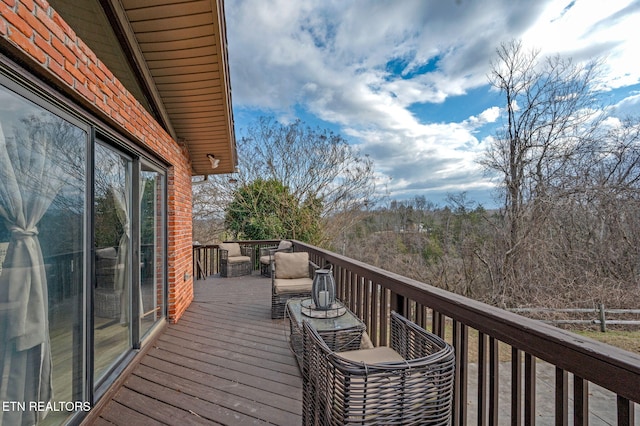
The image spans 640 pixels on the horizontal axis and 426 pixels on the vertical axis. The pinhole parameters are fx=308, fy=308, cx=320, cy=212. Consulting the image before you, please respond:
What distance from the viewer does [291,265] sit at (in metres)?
4.57

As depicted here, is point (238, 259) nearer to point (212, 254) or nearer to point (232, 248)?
point (232, 248)

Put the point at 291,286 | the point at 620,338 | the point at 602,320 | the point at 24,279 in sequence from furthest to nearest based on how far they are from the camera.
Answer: the point at 602,320 < the point at 620,338 < the point at 291,286 < the point at 24,279

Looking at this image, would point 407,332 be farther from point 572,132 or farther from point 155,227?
point 572,132

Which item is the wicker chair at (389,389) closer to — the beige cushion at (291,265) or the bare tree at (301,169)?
the beige cushion at (291,265)

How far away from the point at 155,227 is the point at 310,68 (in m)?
7.35

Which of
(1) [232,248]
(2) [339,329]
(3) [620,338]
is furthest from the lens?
(1) [232,248]

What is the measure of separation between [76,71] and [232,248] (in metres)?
6.21

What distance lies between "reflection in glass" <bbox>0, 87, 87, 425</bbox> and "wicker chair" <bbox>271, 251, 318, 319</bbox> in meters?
2.41

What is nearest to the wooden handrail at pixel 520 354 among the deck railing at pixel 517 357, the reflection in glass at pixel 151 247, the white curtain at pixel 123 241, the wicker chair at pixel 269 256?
the deck railing at pixel 517 357

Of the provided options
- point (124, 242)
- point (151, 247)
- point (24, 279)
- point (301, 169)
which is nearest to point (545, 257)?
point (301, 169)

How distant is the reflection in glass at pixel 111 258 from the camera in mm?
2211

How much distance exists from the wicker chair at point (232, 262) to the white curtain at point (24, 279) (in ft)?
19.1

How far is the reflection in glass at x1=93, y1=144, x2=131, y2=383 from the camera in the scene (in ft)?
7.25

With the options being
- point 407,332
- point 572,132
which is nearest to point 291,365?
point 407,332
